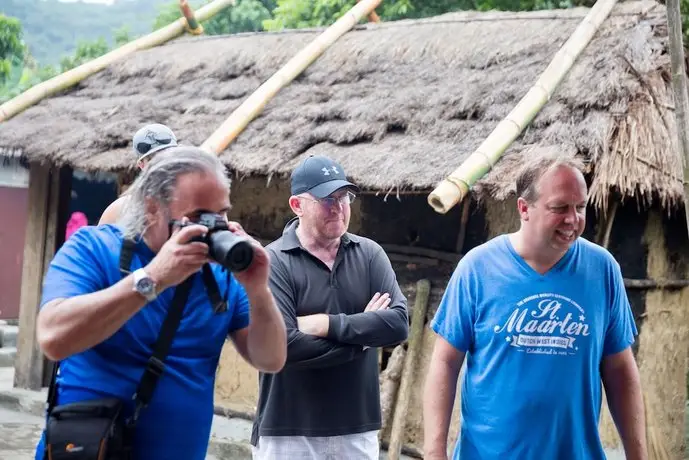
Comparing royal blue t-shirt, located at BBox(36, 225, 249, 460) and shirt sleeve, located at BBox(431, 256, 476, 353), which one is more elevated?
shirt sleeve, located at BBox(431, 256, 476, 353)

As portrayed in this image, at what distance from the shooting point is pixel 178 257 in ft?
7.27

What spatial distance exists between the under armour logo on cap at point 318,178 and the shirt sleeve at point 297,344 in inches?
12.0

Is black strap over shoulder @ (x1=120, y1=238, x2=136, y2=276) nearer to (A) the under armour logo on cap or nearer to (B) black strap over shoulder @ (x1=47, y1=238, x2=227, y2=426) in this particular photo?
(B) black strap over shoulder @ (x1=47, y1=238, x2=227, y2=426)

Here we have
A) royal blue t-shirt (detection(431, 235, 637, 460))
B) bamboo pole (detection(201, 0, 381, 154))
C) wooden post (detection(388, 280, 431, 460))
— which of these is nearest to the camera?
royal blue t-shirt (detection(431, 235, 637, 460))

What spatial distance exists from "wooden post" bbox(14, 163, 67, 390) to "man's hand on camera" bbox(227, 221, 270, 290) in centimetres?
731

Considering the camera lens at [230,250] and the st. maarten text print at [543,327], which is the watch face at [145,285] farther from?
the st. maarten text print at [543,327]

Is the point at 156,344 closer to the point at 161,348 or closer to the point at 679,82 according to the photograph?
the point at 161,348

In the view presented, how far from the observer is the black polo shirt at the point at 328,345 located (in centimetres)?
349

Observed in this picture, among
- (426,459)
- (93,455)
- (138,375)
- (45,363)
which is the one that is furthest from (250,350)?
(45,363)

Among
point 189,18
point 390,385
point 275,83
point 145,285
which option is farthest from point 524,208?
point 189,18

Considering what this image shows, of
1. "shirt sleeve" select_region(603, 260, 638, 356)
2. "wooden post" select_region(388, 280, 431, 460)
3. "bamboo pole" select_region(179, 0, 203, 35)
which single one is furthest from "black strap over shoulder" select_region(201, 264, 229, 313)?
"bamboo pole" select_region(179, 0, 203, 35)

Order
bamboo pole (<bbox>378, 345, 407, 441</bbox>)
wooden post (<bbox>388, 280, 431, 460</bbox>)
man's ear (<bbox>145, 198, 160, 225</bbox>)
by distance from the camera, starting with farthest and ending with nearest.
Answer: bamboo pole (<bbox>378, 345, 407, 441</bbox>), wooden post (<bbox>388, 280, 431, 460</bbox>), man's ear (<bbox>145, 198, 160, 225</bbox>)

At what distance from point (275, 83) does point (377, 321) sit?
4.80m

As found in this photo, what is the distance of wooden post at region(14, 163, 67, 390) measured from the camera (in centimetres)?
924
